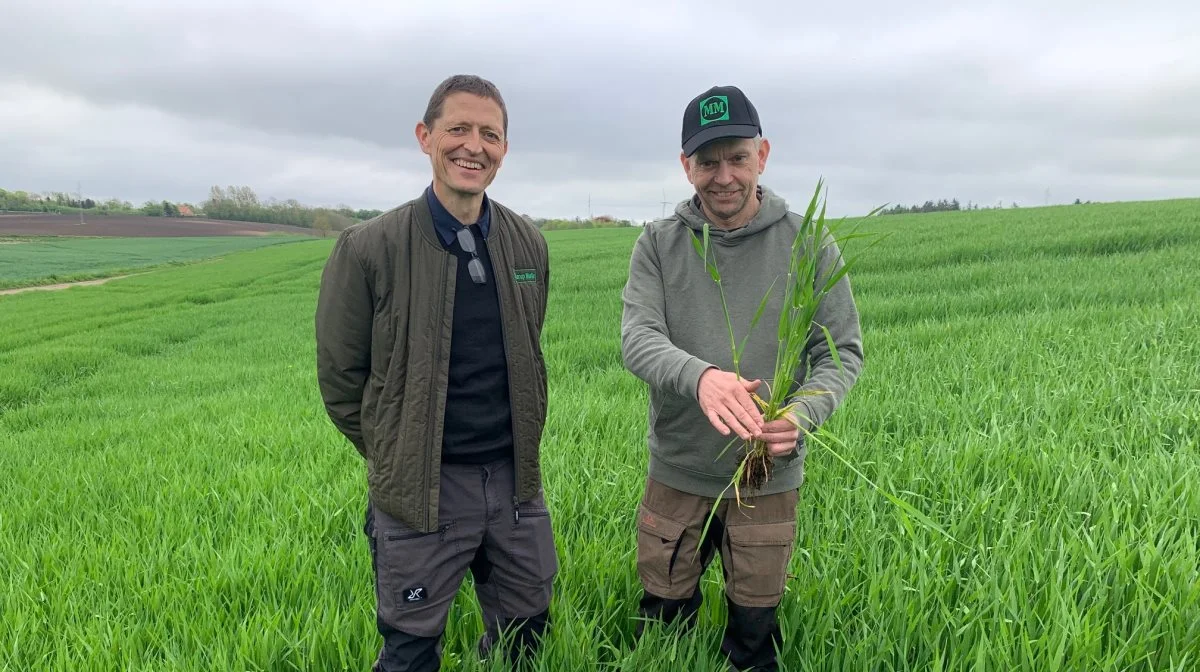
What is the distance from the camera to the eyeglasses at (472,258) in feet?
5.67

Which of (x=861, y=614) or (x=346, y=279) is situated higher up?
(x=346, y=279)

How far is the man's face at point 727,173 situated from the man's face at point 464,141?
58cm

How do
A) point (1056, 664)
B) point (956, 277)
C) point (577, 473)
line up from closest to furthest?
point (1056, 664), point (577, 473), point (956, 277)

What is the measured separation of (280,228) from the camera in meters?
80.0

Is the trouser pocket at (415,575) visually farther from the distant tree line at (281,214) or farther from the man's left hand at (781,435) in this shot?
the distant tree line at (281,214)

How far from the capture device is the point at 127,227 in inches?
2689

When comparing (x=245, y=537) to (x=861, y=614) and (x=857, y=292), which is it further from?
(x=857, y=292)

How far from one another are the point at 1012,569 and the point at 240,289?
2259 centimetres

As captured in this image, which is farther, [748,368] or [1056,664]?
[748,368]

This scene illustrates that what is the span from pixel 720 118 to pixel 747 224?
311 millimetres

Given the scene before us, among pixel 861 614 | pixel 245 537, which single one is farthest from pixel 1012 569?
pixel 245 537

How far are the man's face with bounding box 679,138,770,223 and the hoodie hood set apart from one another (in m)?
0.05

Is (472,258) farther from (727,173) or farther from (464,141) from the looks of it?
(727,173)

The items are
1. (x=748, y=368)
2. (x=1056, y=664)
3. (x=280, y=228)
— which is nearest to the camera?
(x=1056, y=664)
